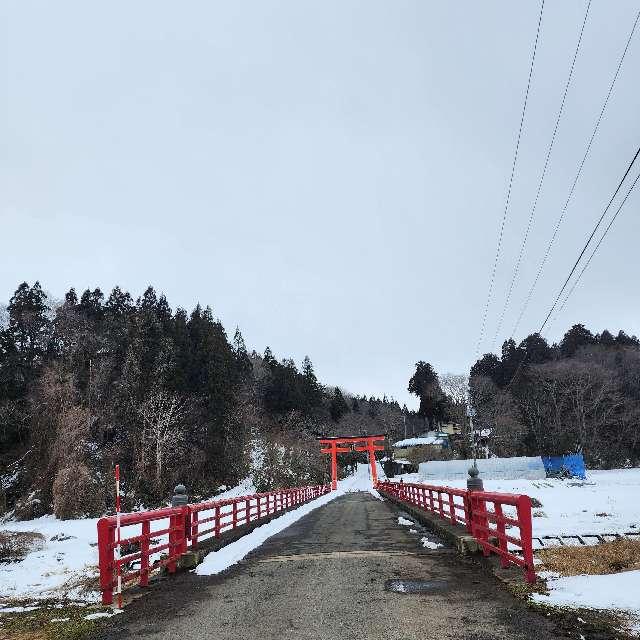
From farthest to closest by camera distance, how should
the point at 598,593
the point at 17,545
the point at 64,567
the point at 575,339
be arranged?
the point at 575,339 → the point at 17,545 → the point at 64,567 → the point at 598,593

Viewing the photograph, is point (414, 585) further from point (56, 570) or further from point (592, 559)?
point (56, 570)

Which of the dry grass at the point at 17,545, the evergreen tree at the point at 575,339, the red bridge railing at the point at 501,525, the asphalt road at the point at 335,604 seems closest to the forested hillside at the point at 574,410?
the evergreen tree at the point at 575,339

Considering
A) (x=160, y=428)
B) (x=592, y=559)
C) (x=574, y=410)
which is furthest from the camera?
(x=574, y=410)

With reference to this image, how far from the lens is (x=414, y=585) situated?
22.9 feet

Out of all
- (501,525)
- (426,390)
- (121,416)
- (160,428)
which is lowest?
(501,525)

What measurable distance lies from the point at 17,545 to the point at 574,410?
5837 cm

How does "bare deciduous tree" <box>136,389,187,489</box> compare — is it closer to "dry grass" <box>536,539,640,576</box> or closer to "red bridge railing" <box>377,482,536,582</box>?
"red bridge railing" <box>377,482,536,582</box>

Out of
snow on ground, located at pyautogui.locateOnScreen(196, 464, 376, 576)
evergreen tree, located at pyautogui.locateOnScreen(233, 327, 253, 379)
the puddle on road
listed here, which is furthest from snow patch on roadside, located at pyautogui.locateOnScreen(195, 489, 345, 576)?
evergreen tree, located at pyautogui.locateOnScreen(233, 327, 253, 379)

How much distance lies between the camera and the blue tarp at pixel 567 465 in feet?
146

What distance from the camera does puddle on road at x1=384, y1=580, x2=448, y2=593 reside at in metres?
6.67

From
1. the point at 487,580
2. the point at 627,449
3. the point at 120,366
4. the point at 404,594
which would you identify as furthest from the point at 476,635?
the point at 627,449

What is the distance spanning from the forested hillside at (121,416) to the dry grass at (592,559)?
29.2m

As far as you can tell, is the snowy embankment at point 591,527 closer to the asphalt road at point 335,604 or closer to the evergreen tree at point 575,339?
the asphalt road at point 335,604

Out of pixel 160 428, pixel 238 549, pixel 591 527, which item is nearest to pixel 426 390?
pixel 160 428
